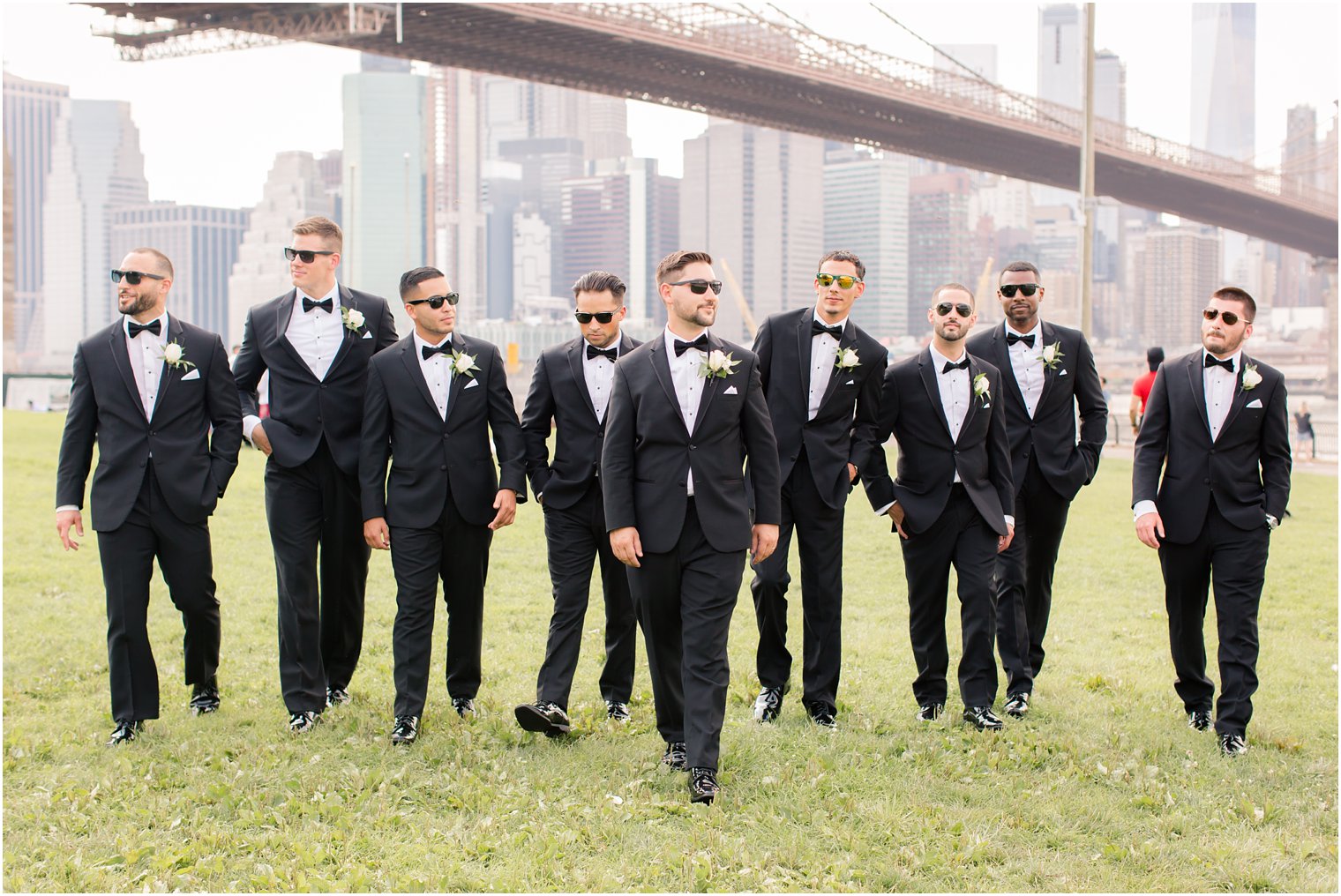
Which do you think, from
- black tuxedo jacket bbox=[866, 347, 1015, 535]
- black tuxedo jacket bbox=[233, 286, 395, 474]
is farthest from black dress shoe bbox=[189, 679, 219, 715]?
black tuxedo jacket bbox=[866, 347, 1015, 535]

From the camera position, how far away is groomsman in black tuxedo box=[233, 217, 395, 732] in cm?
568

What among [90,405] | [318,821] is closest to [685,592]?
[318,821]

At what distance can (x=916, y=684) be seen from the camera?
580 cm

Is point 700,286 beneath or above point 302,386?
above

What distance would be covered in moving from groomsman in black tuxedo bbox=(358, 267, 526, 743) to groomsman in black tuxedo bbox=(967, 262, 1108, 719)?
2.35 metres

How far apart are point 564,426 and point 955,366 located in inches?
69.5

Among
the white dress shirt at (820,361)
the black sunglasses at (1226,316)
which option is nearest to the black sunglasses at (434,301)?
the white dress shirt at (820,361)

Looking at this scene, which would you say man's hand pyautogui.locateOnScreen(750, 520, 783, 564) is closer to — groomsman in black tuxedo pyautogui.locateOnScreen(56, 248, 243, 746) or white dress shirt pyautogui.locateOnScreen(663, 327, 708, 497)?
white dress shirt pyautogui.locateOnScreen(663, 327, 708, 497)

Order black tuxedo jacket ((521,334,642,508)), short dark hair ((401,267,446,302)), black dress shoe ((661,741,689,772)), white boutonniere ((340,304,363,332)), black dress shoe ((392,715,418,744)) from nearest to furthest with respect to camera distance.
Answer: black dress shoe ((661,741,689,772)), black dress shoe ((392,715,418,744)), short dark hair ((401,267,446,302)), black tuxedo jacket ((521,334,642,508)), white boutonniere ((340,304,363,332))

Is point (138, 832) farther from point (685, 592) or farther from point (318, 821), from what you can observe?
point (685, 592)

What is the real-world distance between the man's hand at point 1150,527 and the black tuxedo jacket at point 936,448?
21.5 inches

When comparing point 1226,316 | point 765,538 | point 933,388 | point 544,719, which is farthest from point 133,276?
point 1226,316

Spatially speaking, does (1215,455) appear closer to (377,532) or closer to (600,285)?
(600,285)

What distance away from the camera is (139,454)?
5477 mm
